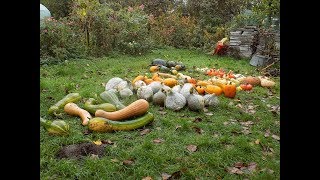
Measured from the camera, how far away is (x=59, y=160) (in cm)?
331

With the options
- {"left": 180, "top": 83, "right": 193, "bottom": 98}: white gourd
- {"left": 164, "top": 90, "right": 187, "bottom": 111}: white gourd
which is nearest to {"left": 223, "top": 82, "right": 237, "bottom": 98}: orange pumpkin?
{"left": 180, "top": 83, "right": 193, "bottom": 98}: white gourd

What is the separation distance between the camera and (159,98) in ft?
17.4

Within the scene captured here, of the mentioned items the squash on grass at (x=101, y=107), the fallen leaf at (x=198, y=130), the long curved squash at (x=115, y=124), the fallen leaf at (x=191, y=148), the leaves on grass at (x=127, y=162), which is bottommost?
the leaves on grass at (x=127, y=162)

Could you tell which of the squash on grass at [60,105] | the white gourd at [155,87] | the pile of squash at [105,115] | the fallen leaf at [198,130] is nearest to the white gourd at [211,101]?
the white gourd at [155,87]

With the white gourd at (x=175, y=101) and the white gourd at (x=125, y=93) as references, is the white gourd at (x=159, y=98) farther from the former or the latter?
the white gourd at (x=125, y=93)

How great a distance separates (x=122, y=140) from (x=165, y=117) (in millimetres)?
1083

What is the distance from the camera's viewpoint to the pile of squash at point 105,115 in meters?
4.05

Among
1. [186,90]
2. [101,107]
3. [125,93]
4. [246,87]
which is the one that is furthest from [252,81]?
[101,107]

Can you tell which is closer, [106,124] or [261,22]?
[106,124]

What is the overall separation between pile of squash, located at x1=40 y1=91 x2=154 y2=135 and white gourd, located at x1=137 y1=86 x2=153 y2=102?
1.90 feet

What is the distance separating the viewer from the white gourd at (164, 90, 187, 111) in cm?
515

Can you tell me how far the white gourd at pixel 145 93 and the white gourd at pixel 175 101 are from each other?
363mm

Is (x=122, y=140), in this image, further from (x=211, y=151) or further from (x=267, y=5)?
(x=267, y=5)
